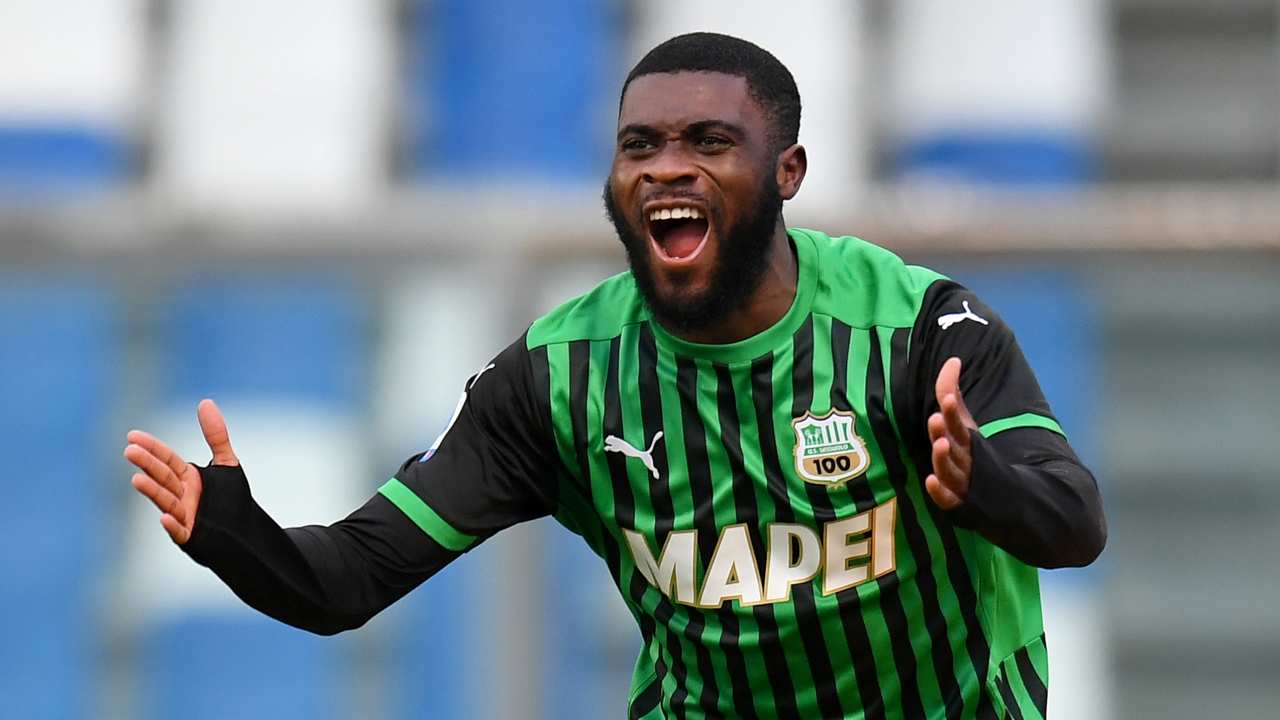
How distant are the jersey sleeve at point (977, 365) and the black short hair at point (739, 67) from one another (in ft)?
1.34

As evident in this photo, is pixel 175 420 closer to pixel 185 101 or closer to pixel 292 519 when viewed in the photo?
pixel 292 519

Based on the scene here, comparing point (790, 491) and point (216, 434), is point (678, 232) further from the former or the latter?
A: point (216, 434)

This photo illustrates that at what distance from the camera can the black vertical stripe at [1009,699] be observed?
11.1 ft

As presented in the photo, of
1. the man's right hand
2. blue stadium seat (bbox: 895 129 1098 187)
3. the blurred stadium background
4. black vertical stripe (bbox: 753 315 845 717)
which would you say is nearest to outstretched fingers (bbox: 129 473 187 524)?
the man's right hand

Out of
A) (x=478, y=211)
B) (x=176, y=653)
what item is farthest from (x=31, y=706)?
(x=478, y=211)

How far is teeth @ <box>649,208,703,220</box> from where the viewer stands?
3.29 m

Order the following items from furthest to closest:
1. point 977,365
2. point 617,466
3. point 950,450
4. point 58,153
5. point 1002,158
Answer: point 1002,158, point 58,153, point 617,466, point 977,365, point 950,450

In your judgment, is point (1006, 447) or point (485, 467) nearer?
point (1006, 447)

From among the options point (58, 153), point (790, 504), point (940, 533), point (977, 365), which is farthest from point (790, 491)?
point (58, 153)

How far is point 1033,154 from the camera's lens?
7223 mm

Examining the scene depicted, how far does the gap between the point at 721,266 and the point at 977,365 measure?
0.47 meters

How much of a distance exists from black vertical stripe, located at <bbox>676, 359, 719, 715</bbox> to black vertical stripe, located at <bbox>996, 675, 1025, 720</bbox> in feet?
1.65

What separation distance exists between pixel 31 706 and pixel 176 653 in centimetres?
47

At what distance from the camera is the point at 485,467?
348cm
